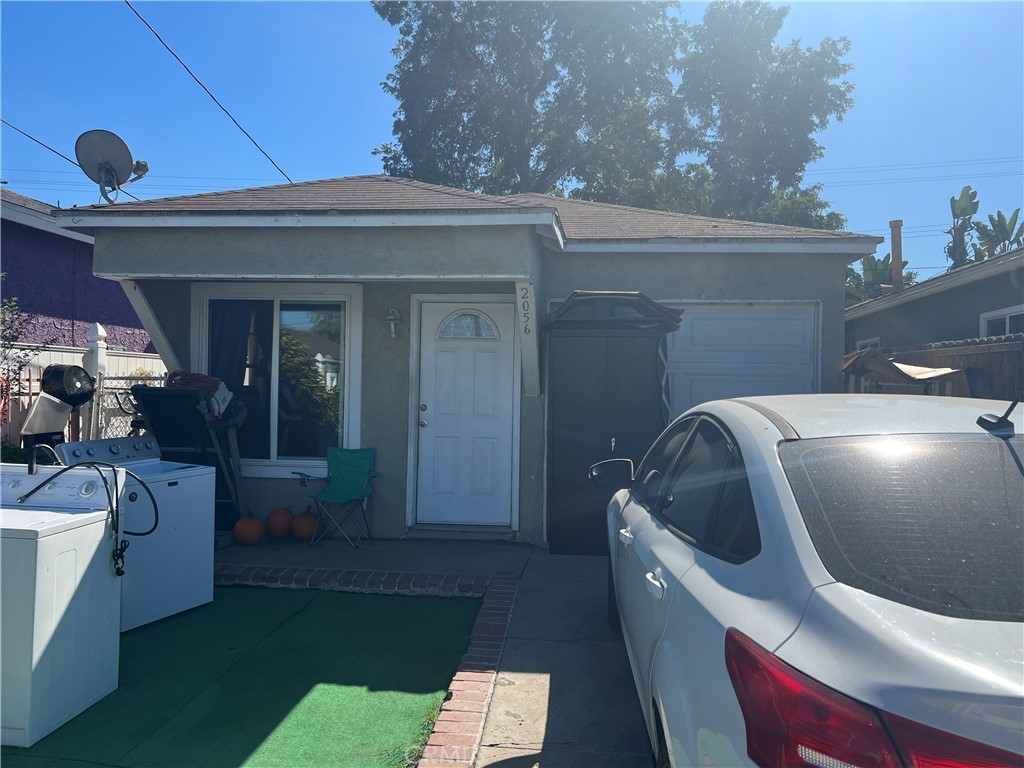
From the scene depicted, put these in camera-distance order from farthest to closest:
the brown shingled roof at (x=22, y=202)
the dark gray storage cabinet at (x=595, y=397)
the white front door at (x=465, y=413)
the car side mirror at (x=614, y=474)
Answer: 1. the brown shingled roof at (x=22, y=202)
2. the white front door at (x=465, y=413)
3. the dark gray storage cabinet at (x=595, y=397)
4. the car side mirror at (x=614, y=474)

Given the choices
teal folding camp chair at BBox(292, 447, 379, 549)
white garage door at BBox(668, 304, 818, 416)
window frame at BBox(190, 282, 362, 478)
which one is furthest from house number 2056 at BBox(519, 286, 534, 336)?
teal folding camp chair at BBox(292, 447, 379, 549)

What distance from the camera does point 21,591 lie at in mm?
3229

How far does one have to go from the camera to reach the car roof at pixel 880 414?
7.22ft

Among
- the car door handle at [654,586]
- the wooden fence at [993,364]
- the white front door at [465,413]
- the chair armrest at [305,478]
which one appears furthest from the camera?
the white front door at [465,413]

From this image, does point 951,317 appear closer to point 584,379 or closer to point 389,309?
point 584,379

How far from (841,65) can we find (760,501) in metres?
24.7

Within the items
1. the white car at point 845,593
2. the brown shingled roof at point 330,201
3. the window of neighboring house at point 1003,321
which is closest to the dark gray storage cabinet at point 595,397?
the brown shingled roof at point 330,201

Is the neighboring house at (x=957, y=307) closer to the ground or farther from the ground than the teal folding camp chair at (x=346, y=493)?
farther from the ground

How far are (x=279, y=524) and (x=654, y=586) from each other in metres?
5.04

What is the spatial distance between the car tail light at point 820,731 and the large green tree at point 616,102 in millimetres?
22214

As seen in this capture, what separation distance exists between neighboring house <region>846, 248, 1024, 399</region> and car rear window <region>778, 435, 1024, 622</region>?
4.56m

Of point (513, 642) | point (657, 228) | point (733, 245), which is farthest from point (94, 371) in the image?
point (733, 245)

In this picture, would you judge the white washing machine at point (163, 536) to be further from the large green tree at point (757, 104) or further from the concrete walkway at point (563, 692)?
the large green tree at point (757, 104)

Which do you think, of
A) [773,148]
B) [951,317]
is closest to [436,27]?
[773,148]
